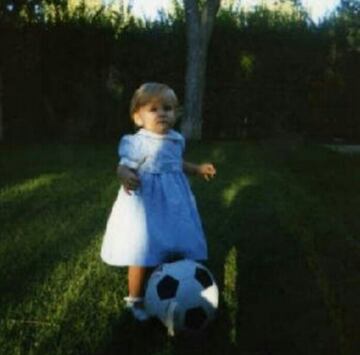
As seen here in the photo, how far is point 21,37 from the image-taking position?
18016 mm

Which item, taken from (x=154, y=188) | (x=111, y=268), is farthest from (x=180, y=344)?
(x=111, y=268)

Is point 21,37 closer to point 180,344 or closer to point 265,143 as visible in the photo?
point 265,143

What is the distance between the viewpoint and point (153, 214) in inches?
193

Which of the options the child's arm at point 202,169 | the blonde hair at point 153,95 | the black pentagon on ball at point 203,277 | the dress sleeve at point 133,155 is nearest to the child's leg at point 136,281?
the black pentagon on ball at point 203,277

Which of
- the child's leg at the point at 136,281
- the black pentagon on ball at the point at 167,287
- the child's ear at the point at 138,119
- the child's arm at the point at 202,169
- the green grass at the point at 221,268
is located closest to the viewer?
the green grass at the point at 221,268

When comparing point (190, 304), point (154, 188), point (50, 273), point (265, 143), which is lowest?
point (265, 143)

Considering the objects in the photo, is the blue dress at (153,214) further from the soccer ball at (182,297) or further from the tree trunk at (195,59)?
the tree trunk at (195,59)

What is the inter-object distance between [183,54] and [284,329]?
1574cm

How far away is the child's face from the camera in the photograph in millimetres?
4906

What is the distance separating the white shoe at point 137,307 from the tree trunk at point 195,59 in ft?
46.3

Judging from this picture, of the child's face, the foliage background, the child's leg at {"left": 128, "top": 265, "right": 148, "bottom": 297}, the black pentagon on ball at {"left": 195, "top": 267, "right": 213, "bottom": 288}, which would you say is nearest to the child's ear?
the child's face

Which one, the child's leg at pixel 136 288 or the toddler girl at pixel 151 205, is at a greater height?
the toddler girl at pixel 151 205

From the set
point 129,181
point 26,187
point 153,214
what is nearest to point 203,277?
point 153,214

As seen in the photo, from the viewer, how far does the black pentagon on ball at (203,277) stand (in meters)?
4.53
